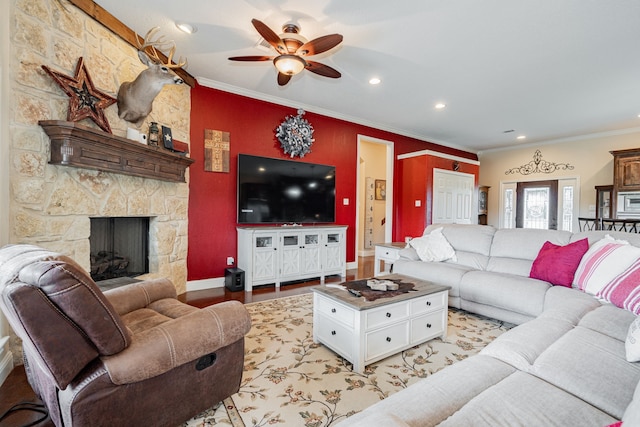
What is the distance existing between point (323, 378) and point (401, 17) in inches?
114

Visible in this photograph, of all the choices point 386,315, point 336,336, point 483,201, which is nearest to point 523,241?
point 386,315

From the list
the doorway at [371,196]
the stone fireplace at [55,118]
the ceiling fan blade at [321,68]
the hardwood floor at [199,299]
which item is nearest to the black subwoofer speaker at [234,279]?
the hardwood floor at [199,299]

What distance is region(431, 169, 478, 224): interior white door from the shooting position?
19.4 ft

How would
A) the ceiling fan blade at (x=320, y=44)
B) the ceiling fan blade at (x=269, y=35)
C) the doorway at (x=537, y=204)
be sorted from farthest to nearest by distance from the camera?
the doorway at (x=537, y=204) → the ceiling fan blade at (x=320, y=44) → the ceiling fan blade at (x=269, y=35)

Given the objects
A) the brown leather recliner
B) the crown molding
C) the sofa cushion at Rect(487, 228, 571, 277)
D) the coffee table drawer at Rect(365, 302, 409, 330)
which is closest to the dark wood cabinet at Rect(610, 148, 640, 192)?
the crown molding

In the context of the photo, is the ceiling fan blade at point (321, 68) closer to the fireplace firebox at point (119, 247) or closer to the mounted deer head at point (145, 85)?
the mounted deer head at point (145, 85)

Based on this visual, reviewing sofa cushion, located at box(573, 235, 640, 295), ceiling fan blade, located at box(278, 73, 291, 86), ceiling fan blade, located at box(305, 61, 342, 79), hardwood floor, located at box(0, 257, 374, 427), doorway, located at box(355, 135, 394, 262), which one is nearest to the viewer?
hardwood floor, located at box(0, 257, 374, 427)

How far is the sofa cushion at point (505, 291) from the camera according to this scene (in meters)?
2.42

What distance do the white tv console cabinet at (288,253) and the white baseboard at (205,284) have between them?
0.36 meters

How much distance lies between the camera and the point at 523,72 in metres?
3.44

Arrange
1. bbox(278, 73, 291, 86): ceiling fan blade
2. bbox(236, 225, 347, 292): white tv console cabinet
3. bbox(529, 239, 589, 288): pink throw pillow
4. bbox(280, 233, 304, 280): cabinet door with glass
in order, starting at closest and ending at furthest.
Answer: bbox(529, 239, 589, 288): pink throw pillow < bbox(278, 73, 291, 86): ceiling fan blade < bbox(236, 225, 347, 292): white tv console cabinet < bbox(280, 233, 304, 280): cabinet door with glass

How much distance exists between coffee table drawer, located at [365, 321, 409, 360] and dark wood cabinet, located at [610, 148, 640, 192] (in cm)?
603

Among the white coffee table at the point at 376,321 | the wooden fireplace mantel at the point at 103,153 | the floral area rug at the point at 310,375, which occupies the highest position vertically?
the wooden fireplace mantel at the point at 103,153

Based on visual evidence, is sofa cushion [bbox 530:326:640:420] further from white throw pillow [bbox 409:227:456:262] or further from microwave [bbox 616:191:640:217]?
microwave [bbox 616:191:640:217]
